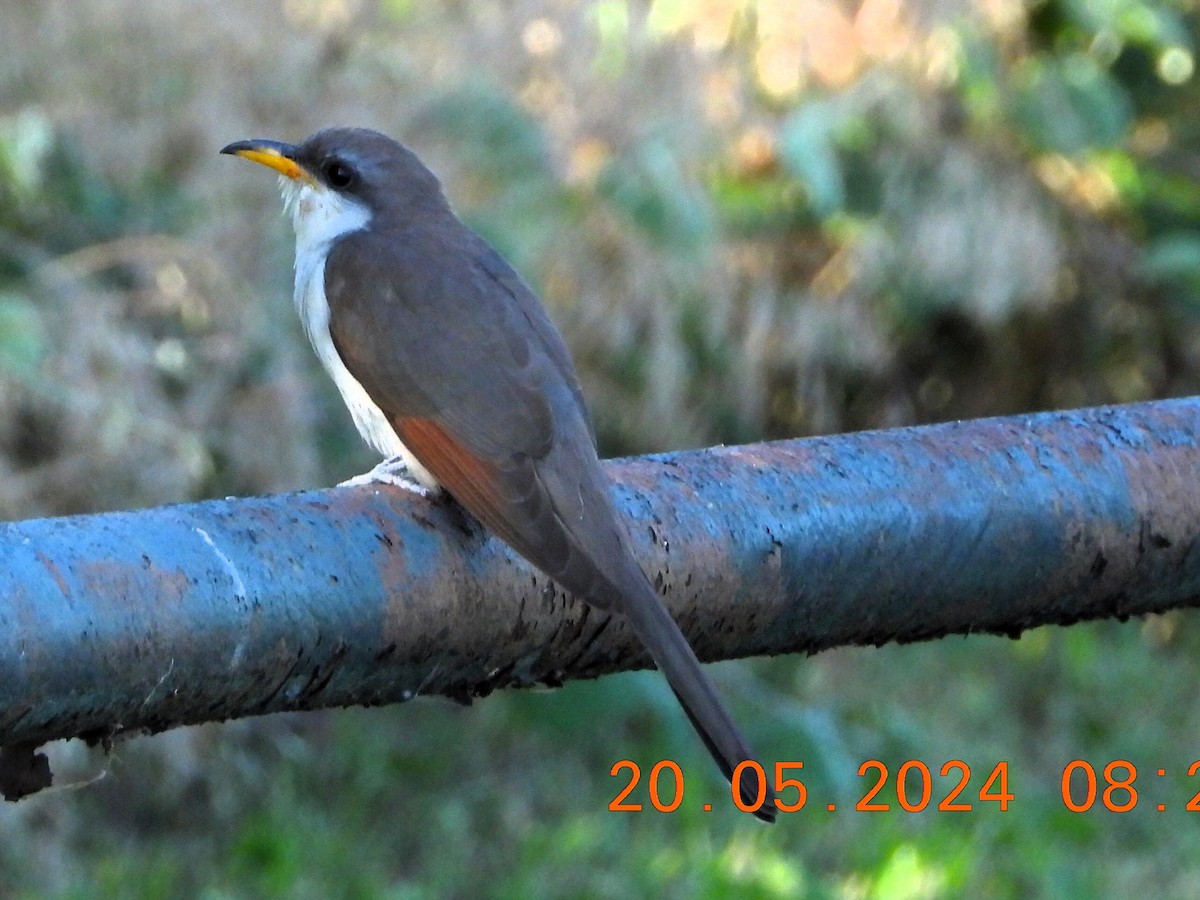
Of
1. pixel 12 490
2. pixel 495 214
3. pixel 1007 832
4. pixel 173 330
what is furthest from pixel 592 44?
pixel 1007 832

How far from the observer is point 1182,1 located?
25.1 ft

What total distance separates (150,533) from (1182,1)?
6.47m

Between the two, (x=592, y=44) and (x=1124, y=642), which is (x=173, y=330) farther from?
(x=1124, y=642)

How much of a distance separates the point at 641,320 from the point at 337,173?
2.53 m

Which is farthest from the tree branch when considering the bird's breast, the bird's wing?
the bird's breast

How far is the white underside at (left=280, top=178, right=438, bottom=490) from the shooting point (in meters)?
3.70

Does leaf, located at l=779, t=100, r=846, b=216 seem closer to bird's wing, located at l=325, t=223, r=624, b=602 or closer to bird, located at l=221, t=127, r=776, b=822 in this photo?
bird, located at l=221, t=127, r=776, b=822

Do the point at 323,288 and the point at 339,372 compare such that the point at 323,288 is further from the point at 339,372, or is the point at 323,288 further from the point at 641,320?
the point at 641,320

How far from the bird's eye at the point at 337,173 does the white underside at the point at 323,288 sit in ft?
0.09
